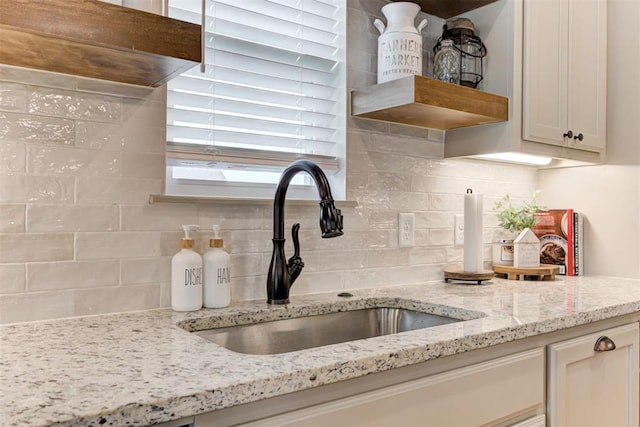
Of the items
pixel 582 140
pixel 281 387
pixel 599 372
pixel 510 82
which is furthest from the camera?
pixel 582 140

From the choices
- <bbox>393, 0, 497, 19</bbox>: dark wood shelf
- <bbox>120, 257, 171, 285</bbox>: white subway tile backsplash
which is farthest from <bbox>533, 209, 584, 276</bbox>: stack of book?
<bbox>120, 257, 171, 285</bbox>: white subway tile backsplash

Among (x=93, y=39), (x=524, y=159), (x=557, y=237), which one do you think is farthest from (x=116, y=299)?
(x=557, y=237)

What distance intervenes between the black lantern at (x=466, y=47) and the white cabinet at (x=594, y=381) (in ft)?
3.28

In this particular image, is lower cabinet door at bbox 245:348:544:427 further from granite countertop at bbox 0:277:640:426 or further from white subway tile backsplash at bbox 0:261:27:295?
white subway tile backsplash at bbox 0:261:27:295

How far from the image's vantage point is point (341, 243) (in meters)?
1.78

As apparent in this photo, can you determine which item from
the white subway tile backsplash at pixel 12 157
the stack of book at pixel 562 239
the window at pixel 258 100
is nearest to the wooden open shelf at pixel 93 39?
the white subway tile backsplash at pixel 12 157

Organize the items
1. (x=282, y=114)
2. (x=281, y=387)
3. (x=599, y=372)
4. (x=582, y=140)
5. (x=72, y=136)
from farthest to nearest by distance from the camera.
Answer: (x=582, y=140) < (x=282, y=114) < (x=599, y=372) < (x=72, y=136) < (x=281, y=387)

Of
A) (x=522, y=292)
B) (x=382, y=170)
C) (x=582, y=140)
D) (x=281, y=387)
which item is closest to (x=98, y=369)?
(x=281, y=387)

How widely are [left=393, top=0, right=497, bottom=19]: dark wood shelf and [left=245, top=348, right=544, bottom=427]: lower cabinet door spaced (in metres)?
1.30

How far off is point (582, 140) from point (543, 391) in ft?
3.90

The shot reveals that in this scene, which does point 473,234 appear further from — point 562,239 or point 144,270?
point 144,270

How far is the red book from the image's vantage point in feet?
7.68

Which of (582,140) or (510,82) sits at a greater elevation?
(510,82)

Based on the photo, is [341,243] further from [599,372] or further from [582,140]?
[582,140]
